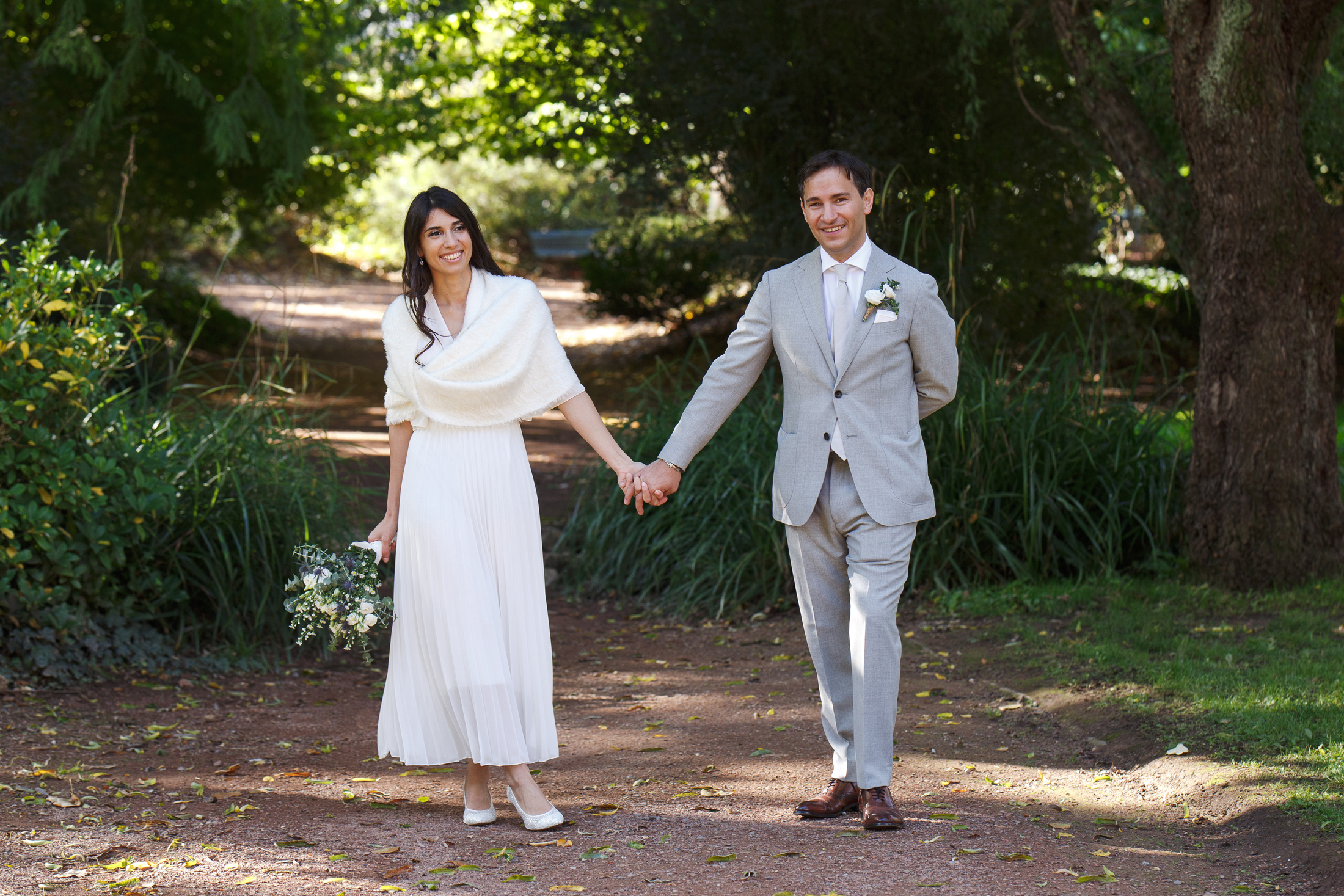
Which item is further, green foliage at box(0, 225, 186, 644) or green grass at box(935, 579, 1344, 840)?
green foliage at box(0, 225, 186, 644)

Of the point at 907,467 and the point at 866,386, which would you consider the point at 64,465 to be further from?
the point at 907,467

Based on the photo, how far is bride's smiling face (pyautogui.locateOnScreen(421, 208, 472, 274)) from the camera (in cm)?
379

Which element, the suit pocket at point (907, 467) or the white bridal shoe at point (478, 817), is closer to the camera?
the suit pocket at point (907, 467)

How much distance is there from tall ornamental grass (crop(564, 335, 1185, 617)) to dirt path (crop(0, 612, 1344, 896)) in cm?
98

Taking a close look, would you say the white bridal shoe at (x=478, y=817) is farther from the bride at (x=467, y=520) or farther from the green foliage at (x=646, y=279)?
the green foliage at (x=646, y=279)

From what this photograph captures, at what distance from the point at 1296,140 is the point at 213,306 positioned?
13.4 metres

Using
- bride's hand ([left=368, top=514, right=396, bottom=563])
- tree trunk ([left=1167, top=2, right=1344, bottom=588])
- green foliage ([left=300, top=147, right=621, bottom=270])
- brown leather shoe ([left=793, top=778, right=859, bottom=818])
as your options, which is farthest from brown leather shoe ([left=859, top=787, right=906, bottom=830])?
green foliage ([left=300, top=147, right=621, bottom=270])

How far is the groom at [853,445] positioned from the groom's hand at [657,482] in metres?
0.35

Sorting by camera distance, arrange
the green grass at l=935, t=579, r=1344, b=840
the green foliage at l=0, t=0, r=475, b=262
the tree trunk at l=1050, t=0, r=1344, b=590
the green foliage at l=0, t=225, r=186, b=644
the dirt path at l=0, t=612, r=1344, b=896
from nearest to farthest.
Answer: the dirt path at l=0, t=612, r=1344, b=896
the green grass at l=935, t=579, r=1344, b=840
the green foliage at l=0, t=225, r=186, b=644
the tree trunk at l=1050, t=0, r=1344, b=590
the green foliage at l=0, t=0, r=475, b=262

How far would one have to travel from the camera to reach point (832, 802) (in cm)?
390

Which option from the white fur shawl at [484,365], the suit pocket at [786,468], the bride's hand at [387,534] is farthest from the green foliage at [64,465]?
the suit pocket at [786,468]

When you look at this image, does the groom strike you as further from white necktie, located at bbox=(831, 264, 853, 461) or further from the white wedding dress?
the white wedding dress

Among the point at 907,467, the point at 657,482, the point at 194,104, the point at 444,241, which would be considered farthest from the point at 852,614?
the point at 194,104

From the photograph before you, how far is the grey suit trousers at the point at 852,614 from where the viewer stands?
3660mm
